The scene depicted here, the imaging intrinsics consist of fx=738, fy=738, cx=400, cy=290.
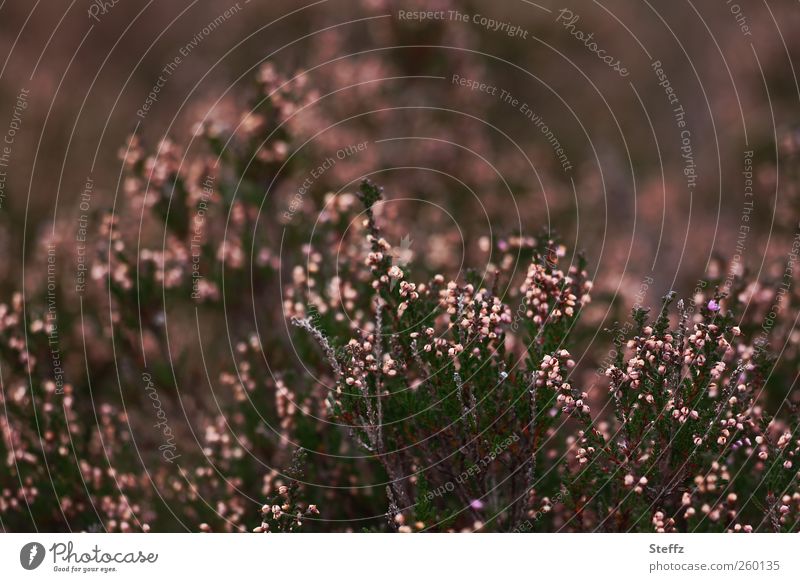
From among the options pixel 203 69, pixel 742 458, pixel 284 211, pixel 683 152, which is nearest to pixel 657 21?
pixel 683 152

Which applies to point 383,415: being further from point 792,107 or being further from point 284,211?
point 792,107
